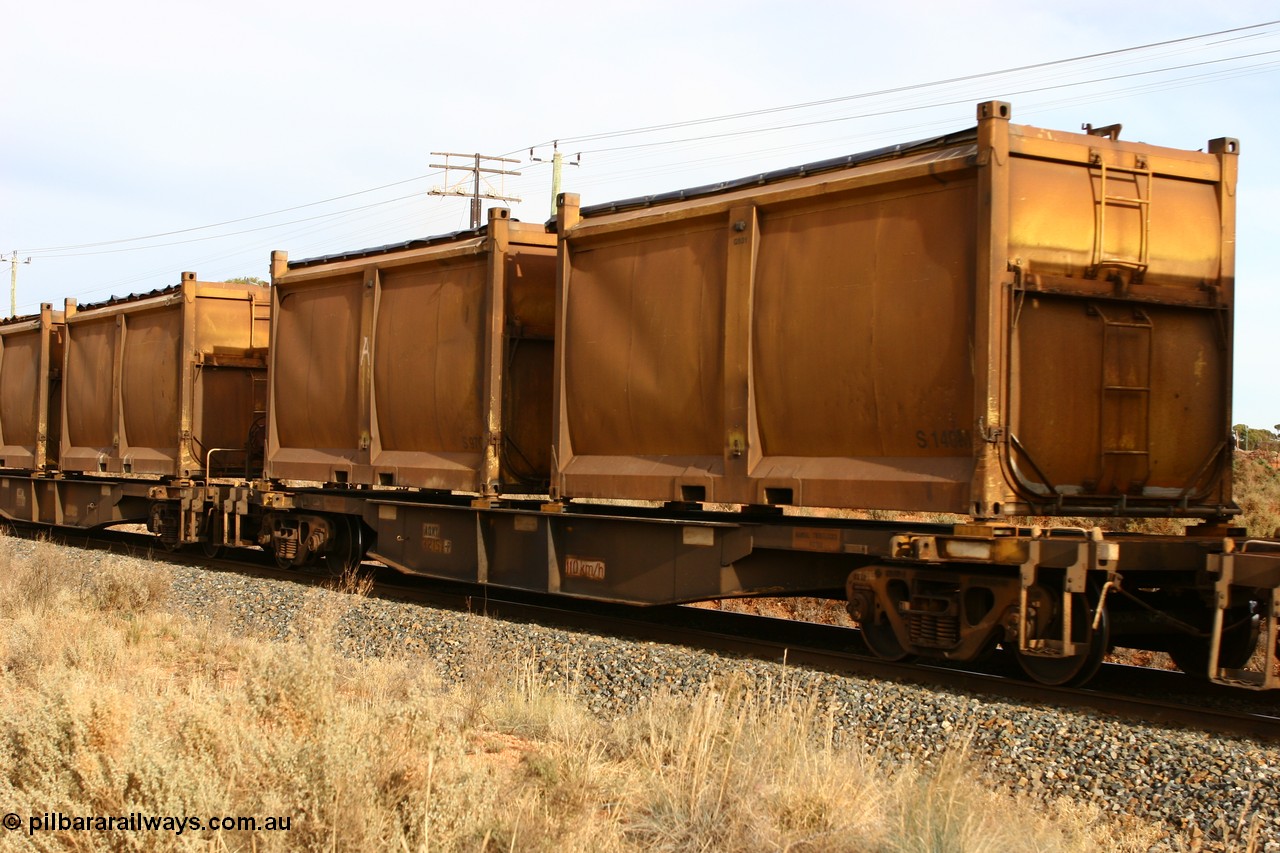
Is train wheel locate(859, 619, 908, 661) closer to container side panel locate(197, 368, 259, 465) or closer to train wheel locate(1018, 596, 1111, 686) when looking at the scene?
train wheel locate(1018, 596, 1111, 686)

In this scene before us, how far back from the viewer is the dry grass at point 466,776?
4.41 meters

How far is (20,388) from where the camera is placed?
21.2 metres

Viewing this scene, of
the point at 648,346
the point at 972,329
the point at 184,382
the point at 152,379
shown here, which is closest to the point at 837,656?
the point at 972,329

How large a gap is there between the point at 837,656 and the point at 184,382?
1151 cm

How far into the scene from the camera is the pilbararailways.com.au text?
4.30 meters

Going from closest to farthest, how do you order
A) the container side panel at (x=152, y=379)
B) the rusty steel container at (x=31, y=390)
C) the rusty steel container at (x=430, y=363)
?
1. the rusty steel container at (x=430, y=363)
2. the container side panel at (x=152, y=379)
3. the rusty steel container at (x=31, y=390)

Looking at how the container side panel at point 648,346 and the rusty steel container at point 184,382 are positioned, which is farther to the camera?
the rusty steel container at point 184,382

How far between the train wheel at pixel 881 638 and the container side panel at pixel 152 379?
38.2 feet

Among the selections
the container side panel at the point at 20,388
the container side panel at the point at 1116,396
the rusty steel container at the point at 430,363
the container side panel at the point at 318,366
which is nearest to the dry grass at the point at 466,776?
the container side panel at the point at 1116,396

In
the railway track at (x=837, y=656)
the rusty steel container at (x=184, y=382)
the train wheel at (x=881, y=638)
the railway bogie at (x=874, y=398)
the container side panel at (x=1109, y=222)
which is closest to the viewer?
the railway track at (x=837, y=656)

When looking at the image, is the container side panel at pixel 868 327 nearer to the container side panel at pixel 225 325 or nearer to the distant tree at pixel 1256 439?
the container side panel at pixel 225 325

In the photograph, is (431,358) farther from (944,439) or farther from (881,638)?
(944,439)

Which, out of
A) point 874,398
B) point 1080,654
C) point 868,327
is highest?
point 868,327

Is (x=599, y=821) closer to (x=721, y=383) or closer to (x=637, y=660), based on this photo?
(x=637, y=660)
